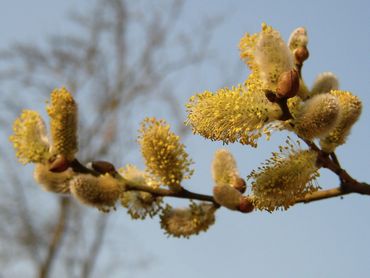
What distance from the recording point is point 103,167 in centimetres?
116

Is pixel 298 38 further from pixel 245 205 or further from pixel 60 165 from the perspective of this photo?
pixel 60 165

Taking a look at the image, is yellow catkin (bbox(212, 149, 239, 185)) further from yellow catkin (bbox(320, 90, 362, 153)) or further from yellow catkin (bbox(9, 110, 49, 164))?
yellow catkin (bbox(9, 110, 49, 164))

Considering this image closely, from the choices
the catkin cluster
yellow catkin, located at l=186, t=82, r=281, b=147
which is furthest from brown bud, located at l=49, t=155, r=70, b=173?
yellow catkin, located at l=186, t=82, r=281, b=147

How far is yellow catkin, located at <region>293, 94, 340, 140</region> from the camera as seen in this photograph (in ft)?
2.83

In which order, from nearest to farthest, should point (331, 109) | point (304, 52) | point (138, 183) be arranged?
point (331, 109) < point (304, 52) < point (138, 183)

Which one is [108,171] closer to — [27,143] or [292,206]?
[27,143]

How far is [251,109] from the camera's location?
88 cm

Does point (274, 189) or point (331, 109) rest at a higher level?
point (331, 109)

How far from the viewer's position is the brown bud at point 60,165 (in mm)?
1137

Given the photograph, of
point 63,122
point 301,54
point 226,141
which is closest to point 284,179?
point 226,141

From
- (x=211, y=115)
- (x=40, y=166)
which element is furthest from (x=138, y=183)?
(x=211, y=115)

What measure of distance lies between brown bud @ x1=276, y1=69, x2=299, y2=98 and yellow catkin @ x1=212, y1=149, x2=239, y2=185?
370mm

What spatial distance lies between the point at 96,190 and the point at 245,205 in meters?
0.30

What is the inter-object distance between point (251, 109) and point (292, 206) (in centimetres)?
20
